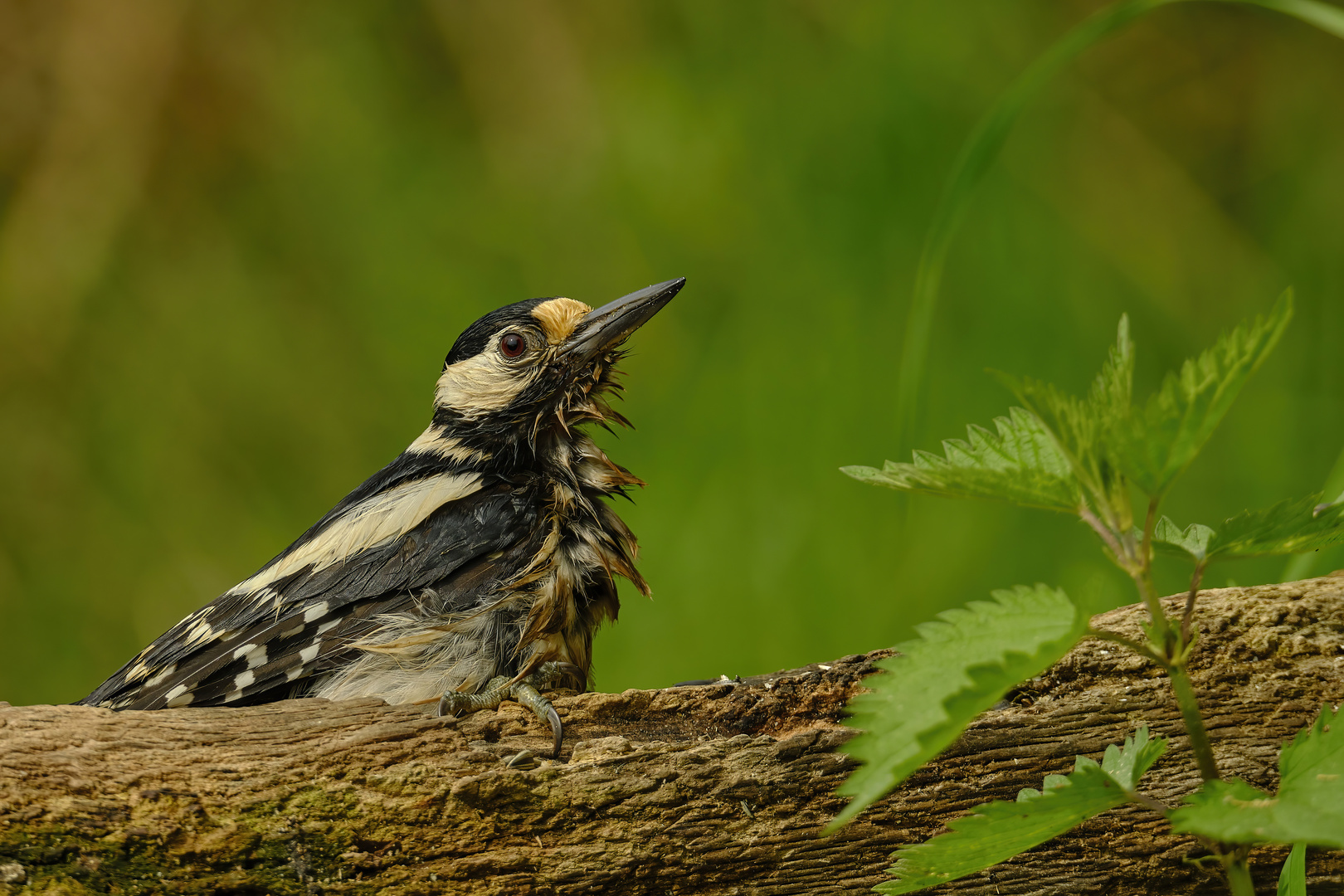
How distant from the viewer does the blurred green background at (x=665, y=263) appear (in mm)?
2549

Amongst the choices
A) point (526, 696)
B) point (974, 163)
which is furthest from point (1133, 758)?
point (974, 163)

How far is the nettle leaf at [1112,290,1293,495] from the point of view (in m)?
0.68

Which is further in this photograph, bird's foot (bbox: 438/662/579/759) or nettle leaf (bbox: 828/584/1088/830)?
bird's foot (bbox: 438/662/579/759)

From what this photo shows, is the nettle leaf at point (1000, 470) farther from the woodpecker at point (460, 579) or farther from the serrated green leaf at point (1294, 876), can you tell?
the woodpecker at point (460, 579)

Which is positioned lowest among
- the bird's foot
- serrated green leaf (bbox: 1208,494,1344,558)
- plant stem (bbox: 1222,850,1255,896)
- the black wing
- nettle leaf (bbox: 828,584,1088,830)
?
plant stem (bbox: 1222,850,1255,896)

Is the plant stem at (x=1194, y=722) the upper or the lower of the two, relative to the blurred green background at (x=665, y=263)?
lower

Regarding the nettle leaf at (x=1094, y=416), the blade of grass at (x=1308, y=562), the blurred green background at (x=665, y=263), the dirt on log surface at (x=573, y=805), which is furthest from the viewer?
the blurred green background at (x=665, y=263)

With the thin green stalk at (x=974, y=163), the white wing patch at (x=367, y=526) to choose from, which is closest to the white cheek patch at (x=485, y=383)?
the white wing patch at (x=367, y=526)

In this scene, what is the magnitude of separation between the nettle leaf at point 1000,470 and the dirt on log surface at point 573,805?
0.48 metres

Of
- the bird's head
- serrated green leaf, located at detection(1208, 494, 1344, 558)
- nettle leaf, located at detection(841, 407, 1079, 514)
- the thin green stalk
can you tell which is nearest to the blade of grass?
the thin green stalk

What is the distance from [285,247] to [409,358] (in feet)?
2.07

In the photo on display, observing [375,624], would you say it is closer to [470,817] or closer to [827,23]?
[470,817]

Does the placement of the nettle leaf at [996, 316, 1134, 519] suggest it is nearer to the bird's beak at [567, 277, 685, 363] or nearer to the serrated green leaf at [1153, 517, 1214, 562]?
the serrated green leaf at [1153, 517, 1214, 562]

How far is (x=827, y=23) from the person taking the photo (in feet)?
9.11
